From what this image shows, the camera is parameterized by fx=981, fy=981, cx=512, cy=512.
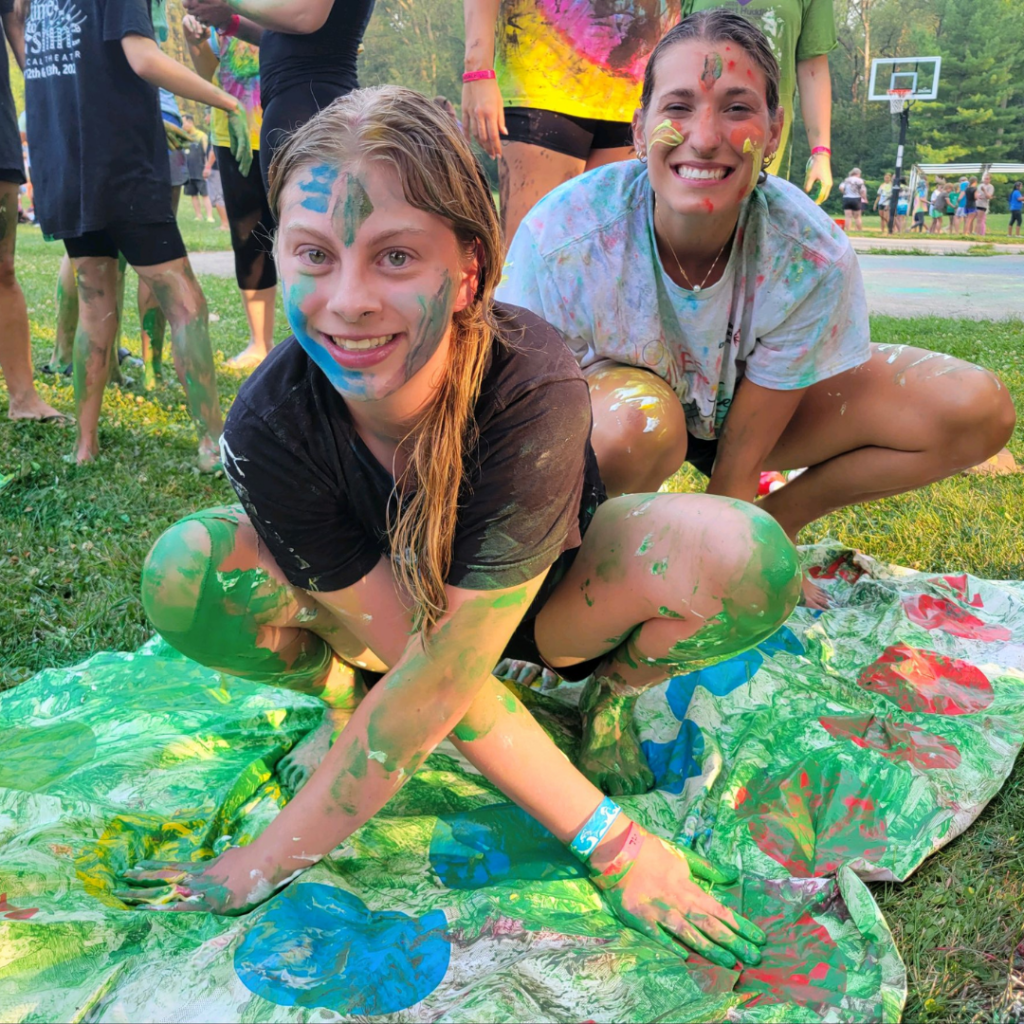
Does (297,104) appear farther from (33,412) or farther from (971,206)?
(971,206)

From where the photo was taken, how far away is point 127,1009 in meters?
1.31

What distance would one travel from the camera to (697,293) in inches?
82.3

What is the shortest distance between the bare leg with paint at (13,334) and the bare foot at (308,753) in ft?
9.05

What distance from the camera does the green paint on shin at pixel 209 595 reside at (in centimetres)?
159

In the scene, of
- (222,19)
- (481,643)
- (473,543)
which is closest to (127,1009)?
(481,643)

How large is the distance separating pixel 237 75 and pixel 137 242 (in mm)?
1681

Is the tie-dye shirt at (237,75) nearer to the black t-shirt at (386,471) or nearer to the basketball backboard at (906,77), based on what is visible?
the black t-shirt at (386,471)

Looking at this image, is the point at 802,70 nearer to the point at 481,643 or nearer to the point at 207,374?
the point at 207,374

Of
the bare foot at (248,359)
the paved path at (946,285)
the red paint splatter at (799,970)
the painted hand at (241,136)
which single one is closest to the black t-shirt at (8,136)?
the painted hand at (241,136)

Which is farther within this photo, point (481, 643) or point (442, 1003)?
point (481, 643)

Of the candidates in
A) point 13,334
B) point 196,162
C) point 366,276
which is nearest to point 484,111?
point 366,276

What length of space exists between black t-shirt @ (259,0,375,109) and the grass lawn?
54.9 inches

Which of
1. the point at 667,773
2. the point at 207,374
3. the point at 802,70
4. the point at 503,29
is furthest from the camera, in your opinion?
the point at 207,374

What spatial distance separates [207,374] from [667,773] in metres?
2.43
